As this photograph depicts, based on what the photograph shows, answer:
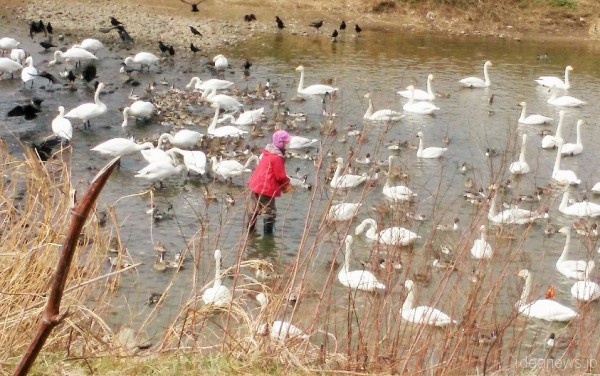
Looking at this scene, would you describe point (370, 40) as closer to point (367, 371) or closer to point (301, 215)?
point (301, 215)

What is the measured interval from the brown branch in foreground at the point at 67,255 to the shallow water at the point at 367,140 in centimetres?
269

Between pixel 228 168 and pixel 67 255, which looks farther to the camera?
pixel 228 168

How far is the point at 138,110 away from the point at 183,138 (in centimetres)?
169

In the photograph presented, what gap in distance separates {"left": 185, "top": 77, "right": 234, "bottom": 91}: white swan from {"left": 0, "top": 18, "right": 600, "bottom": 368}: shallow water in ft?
2.05

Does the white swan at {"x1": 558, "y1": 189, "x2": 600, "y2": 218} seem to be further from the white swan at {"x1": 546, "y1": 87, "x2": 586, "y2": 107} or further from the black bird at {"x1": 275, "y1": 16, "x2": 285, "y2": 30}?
the black bird at {"x1": 275, "y1": 16, "x2": 285, "y2": 30}

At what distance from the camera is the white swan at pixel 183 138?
1409 centimetres

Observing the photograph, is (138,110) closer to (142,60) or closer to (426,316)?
(142,60)

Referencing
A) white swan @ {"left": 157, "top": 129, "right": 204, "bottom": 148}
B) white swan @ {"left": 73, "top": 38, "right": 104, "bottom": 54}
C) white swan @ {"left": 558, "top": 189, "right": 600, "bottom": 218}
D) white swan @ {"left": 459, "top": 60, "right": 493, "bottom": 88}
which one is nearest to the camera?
white swan @ {"left": 558, "top": 189, "right": 600, "bottom": 218}

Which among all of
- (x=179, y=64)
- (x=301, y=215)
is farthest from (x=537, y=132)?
(x=179, y=64)

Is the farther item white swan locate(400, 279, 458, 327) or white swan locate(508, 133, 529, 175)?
white swan locate(508, 133, 529, 175)

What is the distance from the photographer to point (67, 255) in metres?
1.70

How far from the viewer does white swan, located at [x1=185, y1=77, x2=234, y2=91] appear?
685 inches

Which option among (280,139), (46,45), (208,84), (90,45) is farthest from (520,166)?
(46,45)

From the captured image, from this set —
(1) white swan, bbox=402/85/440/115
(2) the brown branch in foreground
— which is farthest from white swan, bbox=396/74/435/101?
(2) the brown branch in foreground
